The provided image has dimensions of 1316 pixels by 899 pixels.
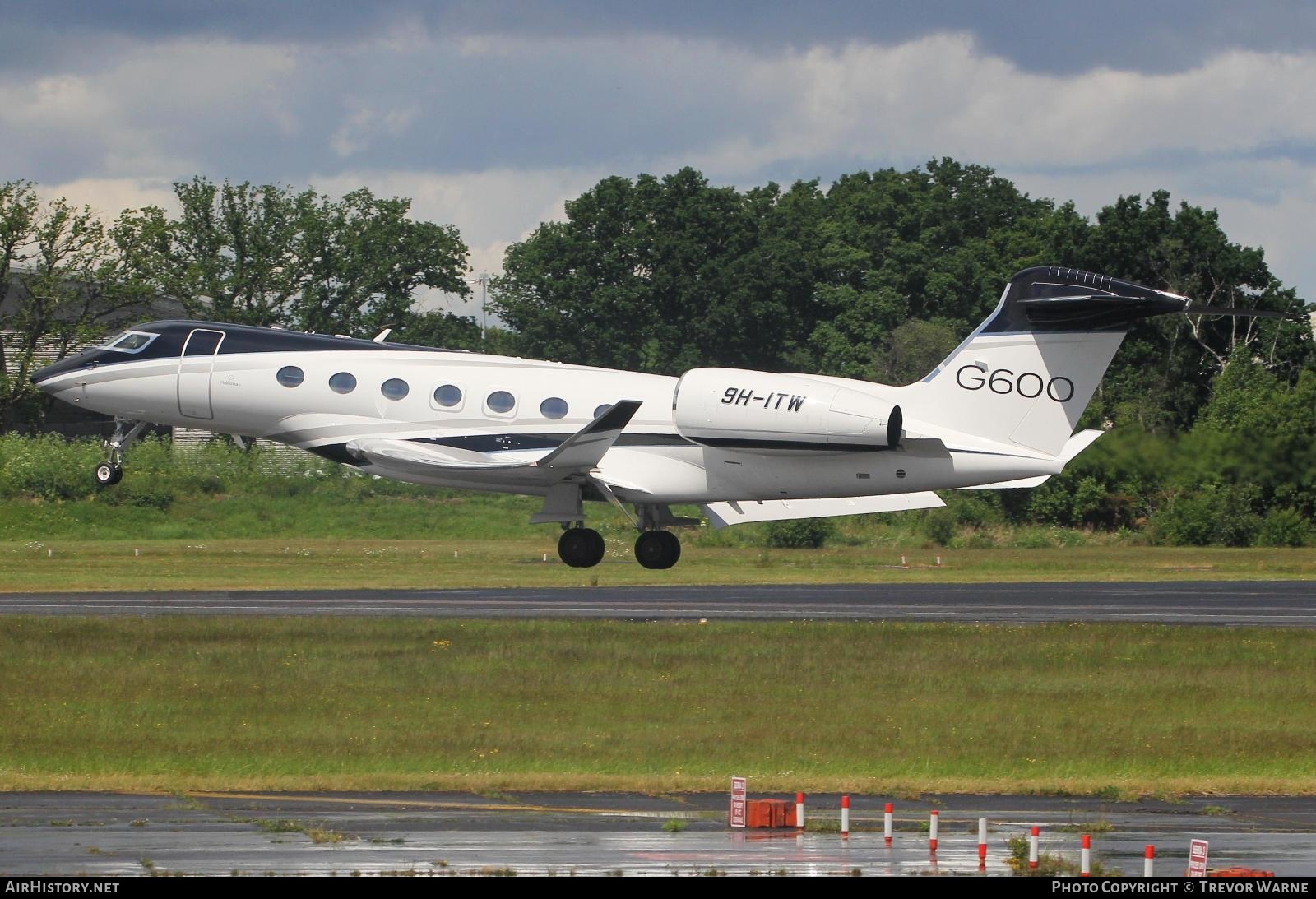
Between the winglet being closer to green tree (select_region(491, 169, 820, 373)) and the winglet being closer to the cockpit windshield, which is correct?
the cockpit windshield

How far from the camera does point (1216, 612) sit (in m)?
35.6

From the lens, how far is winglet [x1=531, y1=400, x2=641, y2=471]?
3206 cm

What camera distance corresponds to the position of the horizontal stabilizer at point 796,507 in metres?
34.8

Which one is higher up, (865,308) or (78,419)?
(865,308)

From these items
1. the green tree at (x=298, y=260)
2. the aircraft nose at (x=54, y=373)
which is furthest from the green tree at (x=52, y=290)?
the aircraft nose at (x=54, y=373)

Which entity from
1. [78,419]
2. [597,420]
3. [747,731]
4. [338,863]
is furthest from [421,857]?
[78,419]

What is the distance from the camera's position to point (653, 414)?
33.8 metres

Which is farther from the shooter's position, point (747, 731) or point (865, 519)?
point (865, 519)

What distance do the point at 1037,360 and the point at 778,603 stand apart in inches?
312

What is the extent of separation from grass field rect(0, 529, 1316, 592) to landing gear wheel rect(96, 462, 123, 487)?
5.83 meters

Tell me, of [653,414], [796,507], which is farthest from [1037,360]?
[653,414]

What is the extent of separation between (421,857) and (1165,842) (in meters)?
6.81

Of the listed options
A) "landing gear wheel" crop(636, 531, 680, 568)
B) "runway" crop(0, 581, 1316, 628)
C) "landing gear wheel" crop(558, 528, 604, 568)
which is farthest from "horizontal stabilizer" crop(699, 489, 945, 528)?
"landing gear wheel" crop(558, 528, 604, 568)
